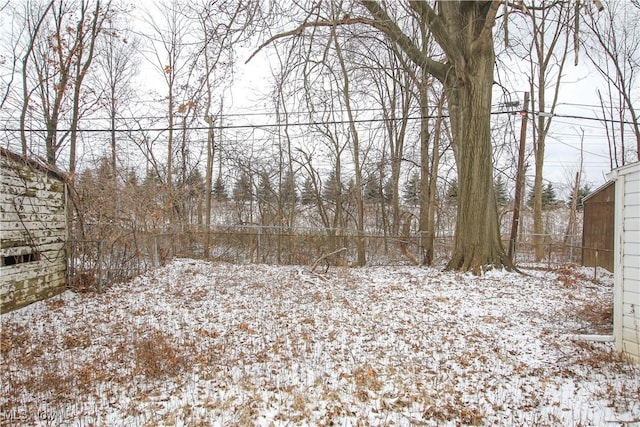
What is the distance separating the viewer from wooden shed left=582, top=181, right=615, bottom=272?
12219 millimetres

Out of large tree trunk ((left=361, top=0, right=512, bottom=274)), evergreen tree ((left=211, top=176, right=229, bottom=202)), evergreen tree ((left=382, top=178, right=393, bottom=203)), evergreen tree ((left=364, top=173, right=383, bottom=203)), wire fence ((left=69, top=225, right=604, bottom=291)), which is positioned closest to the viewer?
large tree trunk ((left=361, top=0, right=512, bottom=274))

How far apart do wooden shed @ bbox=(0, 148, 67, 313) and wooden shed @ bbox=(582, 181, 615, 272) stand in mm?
13757

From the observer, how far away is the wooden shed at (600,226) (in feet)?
40.1

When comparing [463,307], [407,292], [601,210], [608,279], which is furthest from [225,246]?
[601,210]

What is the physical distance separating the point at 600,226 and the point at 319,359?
12514 mm

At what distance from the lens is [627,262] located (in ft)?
13.8

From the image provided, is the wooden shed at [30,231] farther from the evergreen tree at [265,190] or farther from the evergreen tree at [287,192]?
the evergreen tree at [287,192]

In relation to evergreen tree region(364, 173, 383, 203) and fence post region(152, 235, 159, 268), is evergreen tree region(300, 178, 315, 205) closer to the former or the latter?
evergreen tree region(364, 173, 383, 203)

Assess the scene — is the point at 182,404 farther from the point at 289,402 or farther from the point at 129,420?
the point at 289,402

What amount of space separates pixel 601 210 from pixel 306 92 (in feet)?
37.8

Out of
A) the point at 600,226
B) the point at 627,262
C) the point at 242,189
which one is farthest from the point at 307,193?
the point at 627,262

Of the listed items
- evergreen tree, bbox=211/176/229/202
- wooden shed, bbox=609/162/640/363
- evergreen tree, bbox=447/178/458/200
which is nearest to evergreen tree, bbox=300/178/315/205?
evergreen tree, bbox=211/176/229/202

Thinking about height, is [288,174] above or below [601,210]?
above

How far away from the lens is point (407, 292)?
7.49 meters
